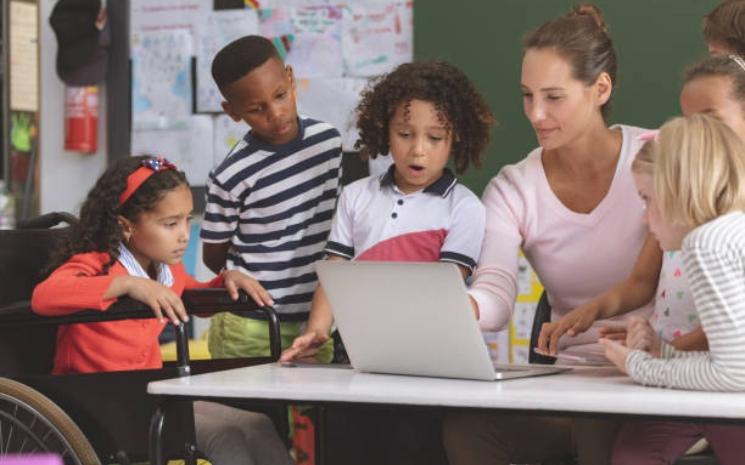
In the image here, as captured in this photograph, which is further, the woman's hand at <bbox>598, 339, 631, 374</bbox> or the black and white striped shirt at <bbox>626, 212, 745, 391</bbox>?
the woman's hand at <bbox>598, 339, 631, 374</bbox>

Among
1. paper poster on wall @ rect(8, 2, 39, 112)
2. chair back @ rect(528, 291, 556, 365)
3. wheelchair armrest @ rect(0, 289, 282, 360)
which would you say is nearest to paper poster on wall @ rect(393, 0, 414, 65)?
chair back @ rect(528, 291, 556, 365)

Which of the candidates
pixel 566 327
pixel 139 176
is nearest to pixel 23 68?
pixel 139 176

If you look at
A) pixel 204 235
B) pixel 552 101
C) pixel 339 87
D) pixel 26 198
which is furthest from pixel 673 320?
pixel 26 198

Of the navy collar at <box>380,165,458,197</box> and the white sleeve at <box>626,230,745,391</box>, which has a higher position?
the navy collar at <box>380,165,458,197</box>

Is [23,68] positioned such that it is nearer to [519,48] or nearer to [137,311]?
[519,48]

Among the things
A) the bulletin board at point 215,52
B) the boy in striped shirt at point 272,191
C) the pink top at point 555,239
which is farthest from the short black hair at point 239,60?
the bulletin board at point 215,52

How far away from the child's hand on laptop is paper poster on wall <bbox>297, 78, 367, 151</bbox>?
1.65 metres

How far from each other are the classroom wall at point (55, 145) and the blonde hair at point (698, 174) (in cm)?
287

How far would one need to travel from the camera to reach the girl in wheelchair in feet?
7.11

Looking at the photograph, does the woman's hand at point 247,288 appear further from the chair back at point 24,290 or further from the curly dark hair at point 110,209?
the chair back at point 24,290

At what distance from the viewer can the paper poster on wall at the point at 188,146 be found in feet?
13.2

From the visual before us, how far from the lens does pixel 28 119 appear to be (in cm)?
470

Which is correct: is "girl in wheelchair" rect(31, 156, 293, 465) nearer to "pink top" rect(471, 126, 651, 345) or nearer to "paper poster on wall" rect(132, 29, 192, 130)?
"pink top" rect(471, 126, 651, 345)

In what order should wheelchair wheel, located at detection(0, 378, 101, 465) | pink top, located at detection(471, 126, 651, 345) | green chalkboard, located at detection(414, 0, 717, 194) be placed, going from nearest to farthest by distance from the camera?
wheelchair wheel, located at detection(0, 378, 101, 465) < pink top, located at detection(471, 126, 651, 345) < green chalkboard, located at detection(414, 0, 717, 194)
